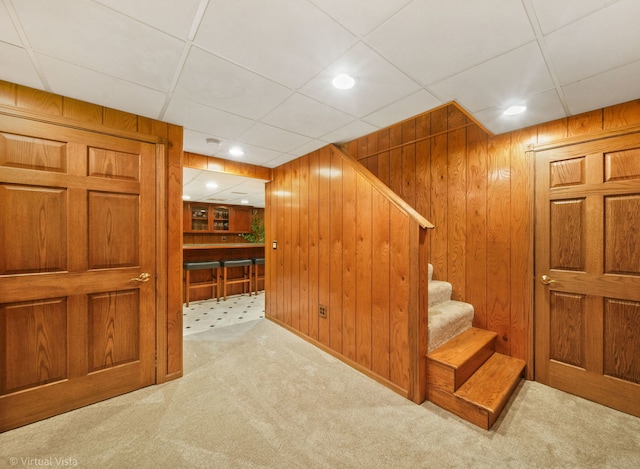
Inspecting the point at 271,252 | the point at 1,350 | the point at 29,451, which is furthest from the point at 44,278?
the point at 271,252

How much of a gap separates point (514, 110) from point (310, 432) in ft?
9.54

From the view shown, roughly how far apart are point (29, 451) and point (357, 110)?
3.23 metres

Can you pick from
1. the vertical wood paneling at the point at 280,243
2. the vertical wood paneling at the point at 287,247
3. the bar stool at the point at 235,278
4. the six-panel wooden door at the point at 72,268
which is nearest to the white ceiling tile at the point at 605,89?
the vertical wood paneling at the point at 287,247

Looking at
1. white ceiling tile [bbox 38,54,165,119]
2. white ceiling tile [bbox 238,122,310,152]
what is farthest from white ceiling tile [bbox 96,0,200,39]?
white ceiling tile [bbox 238,122,310,152]

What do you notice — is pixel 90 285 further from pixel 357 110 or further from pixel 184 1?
pixel 357 110

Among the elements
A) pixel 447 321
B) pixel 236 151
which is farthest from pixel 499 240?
pixel 236 151

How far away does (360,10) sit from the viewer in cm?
122

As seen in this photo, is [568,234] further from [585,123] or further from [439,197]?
[439,197]

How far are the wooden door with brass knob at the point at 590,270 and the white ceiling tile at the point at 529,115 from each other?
0.29 meters

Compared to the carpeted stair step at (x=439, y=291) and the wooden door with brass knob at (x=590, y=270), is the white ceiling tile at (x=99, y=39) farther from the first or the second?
the wooden door with brass knob at (x=590, y=270)

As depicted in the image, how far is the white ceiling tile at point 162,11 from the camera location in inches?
46.2

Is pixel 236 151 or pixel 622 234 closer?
pixel 622 234

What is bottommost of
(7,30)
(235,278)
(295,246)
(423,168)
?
(235,278)

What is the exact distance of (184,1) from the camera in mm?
1169
